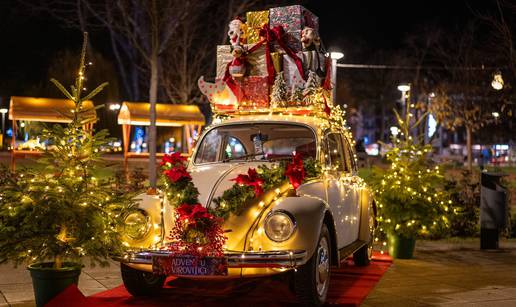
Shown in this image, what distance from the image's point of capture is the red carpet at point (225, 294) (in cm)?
725

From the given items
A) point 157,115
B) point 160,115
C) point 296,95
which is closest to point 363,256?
point 296,95

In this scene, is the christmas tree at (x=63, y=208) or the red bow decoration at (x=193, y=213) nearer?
the christmas tree at (x=63, y=208)

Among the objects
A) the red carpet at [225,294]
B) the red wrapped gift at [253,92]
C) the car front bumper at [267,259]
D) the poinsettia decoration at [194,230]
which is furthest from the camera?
the red wrapped gift at [253,92]

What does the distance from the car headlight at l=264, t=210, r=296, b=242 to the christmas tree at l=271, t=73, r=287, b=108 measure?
2591mm

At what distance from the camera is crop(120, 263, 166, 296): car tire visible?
24.4 feet

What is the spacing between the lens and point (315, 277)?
6863mm

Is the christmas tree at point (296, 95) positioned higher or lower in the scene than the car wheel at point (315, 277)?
higher

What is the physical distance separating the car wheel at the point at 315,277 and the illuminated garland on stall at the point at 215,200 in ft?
2.27

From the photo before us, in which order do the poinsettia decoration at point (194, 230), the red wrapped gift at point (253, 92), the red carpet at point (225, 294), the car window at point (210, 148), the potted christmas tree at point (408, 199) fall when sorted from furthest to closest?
the potted christmas tree at point (408, 199) → the red wrapped gift at point (253, 92) → the car window at point (210, 148) → the red carpet at point (225, 294) → the poinsettia decoration at point (194, 230)

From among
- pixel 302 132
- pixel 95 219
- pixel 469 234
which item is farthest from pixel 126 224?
pixel 469 234

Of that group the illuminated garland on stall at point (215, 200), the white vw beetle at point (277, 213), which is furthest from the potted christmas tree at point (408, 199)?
the illuminated garland on stall at point (215, 200)

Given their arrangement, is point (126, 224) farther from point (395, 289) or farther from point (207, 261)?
point (395, 289)

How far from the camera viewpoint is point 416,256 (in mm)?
11148

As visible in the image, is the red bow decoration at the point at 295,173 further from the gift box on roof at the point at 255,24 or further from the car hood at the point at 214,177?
the gift box on roof at the point at 255,24
